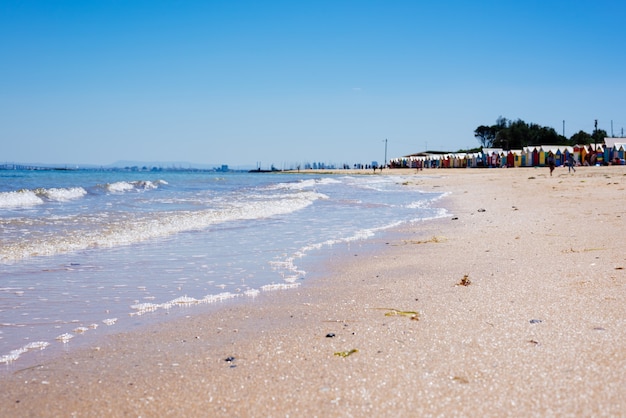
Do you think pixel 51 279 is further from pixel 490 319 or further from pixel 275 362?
pixel 490 319

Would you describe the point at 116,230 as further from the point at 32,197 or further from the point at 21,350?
the point at 32,197

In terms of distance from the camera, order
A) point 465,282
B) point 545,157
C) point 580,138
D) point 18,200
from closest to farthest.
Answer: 1. point 465,282
2. point 18,200
3. point 545,157
4. point 580,138

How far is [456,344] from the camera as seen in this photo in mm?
2770

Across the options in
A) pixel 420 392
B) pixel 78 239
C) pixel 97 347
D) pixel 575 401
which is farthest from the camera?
pixel 78 239

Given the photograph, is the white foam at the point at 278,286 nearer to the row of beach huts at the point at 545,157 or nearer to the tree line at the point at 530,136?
the row of beach huts at the point at 545,157

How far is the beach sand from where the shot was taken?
2.11 metres

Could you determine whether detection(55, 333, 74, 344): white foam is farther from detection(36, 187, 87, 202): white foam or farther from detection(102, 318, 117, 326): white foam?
detection(36, 187, 87, 202): white foam

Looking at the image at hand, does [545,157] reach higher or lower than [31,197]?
higher

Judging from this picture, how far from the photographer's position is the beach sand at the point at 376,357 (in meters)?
2.11

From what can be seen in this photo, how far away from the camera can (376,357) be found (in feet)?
8.61

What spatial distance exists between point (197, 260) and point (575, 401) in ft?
15.3

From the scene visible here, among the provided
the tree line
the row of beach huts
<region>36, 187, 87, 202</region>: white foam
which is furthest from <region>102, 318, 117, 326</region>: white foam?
the tree line

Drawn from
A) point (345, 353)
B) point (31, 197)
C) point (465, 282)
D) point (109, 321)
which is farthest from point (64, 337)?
point (31, 197)

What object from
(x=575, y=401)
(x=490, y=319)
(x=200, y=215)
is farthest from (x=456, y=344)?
(x=200, y=215)
